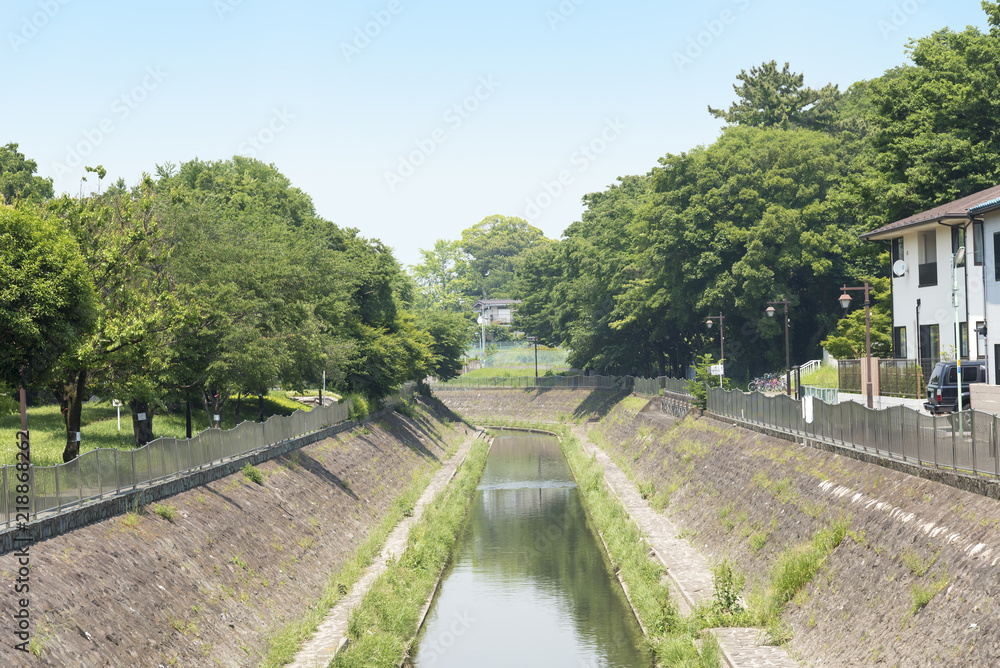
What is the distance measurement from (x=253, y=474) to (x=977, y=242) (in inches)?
1123

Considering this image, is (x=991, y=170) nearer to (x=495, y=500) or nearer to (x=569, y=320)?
(x=495, y=500)

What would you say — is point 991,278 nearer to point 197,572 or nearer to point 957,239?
point 957,239

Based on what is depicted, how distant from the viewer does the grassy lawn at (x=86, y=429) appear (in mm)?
35062

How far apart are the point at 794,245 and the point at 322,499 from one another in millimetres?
44509

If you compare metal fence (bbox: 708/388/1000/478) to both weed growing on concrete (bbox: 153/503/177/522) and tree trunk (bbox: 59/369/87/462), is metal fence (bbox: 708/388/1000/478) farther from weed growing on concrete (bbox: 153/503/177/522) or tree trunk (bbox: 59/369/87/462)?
tree trunk (bbox: 59/369/87/462)

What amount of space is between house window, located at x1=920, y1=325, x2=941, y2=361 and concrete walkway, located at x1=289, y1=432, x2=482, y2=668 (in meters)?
23.6

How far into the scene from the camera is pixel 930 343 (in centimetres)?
4475

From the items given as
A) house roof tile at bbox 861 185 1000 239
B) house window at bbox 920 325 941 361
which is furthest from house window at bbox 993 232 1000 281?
house window at bbox 920 325 941 361

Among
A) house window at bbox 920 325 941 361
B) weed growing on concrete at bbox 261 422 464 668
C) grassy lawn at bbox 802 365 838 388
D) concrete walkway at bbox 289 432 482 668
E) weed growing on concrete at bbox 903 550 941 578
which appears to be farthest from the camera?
grassy lawn at bbox 802 365 838 388

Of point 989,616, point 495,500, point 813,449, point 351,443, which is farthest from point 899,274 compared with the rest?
point 989,616

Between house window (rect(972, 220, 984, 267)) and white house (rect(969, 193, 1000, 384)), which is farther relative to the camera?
house window (rect(972, 220, 984, 267))

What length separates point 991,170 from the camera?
51.0 meters

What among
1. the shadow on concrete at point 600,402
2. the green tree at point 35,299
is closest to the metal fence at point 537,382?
the shadow on concrete at point 600,402

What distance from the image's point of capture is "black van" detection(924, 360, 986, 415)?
1316 inches
